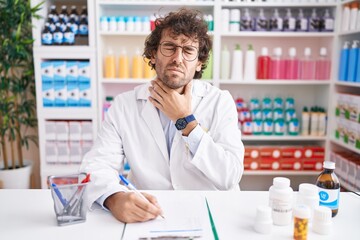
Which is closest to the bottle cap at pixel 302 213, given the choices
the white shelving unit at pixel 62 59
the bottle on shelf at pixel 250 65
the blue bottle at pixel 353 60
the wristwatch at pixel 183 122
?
the wristwatch at pixel 183 122

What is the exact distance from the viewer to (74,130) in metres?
2.82

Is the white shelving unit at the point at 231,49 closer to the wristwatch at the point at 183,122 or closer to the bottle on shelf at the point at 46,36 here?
the bottle on shelf at the point at 46,36

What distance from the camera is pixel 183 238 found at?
2.96 feet

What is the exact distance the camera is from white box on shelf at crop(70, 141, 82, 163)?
2.84 meters

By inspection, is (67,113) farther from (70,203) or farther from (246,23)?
(70,203)

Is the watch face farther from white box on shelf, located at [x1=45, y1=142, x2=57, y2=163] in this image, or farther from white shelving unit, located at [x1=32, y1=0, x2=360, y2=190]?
white box on shelf, located at [x1=45, y1=142, x2=57, y2=163]

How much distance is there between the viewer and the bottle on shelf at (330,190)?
1.03 m

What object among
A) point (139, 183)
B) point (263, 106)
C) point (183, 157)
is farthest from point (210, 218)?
point (263, 106)

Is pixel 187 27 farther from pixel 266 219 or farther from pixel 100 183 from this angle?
pixel 266 219

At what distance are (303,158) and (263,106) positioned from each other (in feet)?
1.92

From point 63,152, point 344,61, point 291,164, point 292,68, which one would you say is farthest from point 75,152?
point 344,61

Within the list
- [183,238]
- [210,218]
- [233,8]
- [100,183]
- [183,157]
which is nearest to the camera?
[183,238]

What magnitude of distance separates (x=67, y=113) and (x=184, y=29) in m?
1.65

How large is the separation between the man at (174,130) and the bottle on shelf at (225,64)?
1211 millimetres
